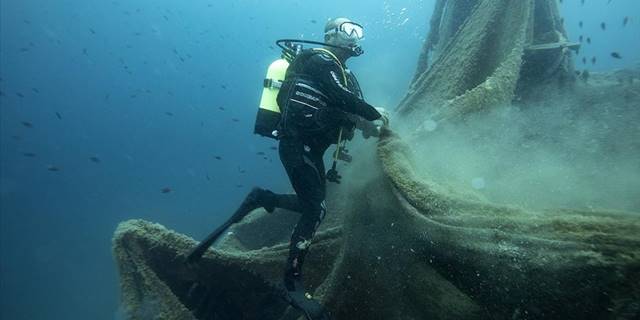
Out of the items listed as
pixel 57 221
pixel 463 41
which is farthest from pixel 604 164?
pixel 57 221

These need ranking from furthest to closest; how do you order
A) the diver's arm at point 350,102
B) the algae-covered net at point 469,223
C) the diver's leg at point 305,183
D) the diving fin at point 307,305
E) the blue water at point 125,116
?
the blue water at point 125,116
the diver's leg at point 305,183
the diver's arm at point 350,102
the diving fin at point 307,305
the algae-covered net at point 469,223

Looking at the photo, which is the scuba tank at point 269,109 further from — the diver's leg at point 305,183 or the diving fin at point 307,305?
the diving fin at point 307,305

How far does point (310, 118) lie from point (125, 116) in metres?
100

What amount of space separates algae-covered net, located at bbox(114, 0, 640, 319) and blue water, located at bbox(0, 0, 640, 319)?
26.7 m

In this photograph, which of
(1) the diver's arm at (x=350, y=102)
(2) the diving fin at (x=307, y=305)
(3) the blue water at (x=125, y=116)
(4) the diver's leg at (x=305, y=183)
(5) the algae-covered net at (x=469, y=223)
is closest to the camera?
(5) the algae-covered net at (x=469, y=223)

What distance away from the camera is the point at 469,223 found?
6.58 feet

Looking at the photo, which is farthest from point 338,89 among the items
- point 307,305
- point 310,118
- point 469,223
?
point 469,223

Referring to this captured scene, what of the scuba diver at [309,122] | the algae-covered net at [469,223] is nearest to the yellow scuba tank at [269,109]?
the scuba diver at [309,122]

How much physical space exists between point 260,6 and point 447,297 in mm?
123068

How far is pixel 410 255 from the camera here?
248 centimetres

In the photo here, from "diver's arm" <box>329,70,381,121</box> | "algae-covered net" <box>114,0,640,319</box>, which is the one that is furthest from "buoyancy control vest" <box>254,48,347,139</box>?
"algae-covered net" <box>114,0,640,319</box>

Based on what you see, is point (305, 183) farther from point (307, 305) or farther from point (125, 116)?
point (125, 116)

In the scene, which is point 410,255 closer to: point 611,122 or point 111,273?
point 611,122

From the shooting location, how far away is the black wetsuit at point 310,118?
3834 millimetres
